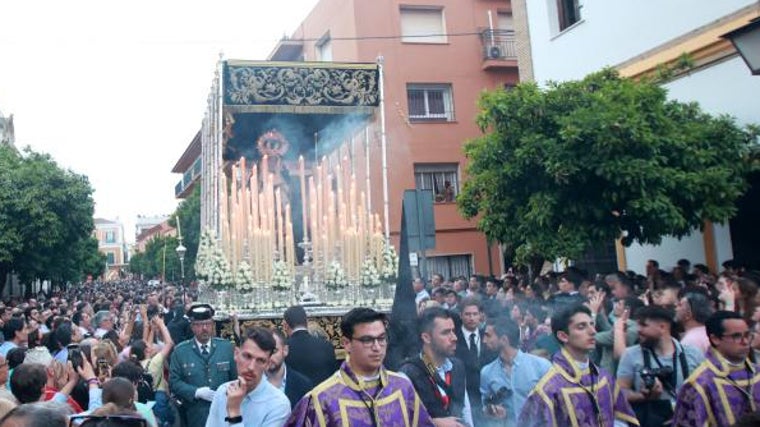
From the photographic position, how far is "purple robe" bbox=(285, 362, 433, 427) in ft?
10.4

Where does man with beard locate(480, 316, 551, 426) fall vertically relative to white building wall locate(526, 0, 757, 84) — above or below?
below

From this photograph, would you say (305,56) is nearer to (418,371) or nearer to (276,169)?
(276,169)

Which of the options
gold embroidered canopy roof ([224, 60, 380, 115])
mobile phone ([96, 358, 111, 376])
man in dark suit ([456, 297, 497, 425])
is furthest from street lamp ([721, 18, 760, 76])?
gold embroidered canopy roof ([224, 60, 380, 115])

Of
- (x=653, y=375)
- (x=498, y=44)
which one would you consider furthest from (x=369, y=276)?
(x=498, y=44)

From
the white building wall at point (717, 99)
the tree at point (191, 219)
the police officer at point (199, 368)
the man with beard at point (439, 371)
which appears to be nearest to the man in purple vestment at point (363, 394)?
the man with beard at point (439, 371)

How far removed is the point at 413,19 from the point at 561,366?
1776 centimetres

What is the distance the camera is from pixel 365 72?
38.6ft

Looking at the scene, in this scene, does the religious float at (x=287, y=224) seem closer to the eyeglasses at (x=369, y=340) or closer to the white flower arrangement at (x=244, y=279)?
the white flower arrangement at (x=244, y=279)

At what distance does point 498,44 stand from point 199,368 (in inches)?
677

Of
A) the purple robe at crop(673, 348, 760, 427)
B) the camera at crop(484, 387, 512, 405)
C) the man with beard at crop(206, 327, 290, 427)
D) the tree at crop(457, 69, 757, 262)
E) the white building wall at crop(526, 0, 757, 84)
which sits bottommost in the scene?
the camera at crop(484, 387, 512, 405)

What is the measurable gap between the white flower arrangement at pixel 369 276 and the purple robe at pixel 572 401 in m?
5.47

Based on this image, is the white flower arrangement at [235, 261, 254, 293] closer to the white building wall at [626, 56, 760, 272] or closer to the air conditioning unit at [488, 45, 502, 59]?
the white building wall at [626, 56, 760, 272]

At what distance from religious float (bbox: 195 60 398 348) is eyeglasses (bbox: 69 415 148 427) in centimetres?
558

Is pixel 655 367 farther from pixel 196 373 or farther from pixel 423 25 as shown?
pixel 423 25
